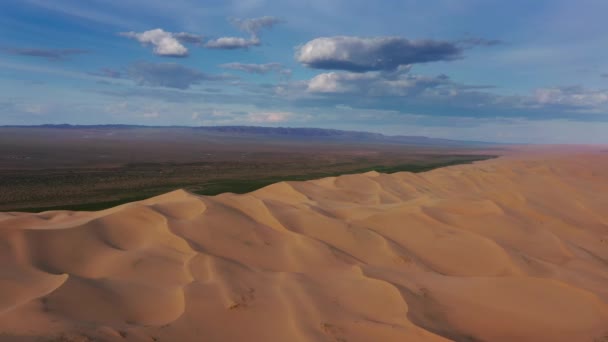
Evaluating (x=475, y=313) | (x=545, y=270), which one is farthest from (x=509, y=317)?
(x=545, y=270)

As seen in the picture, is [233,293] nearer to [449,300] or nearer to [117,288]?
[117,288]

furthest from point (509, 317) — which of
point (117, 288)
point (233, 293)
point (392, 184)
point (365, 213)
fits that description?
point (392, 184)

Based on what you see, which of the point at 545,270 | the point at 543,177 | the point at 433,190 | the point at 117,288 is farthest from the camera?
the point at 543,177

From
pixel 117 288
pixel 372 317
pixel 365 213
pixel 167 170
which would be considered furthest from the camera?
pixel 167 170

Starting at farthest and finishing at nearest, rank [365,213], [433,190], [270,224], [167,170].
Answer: [167,170] → [433,190] → [365,213] → [270,224]

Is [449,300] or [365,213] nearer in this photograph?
[449,300]

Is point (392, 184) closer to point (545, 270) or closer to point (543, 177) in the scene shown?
point (543, 177)
